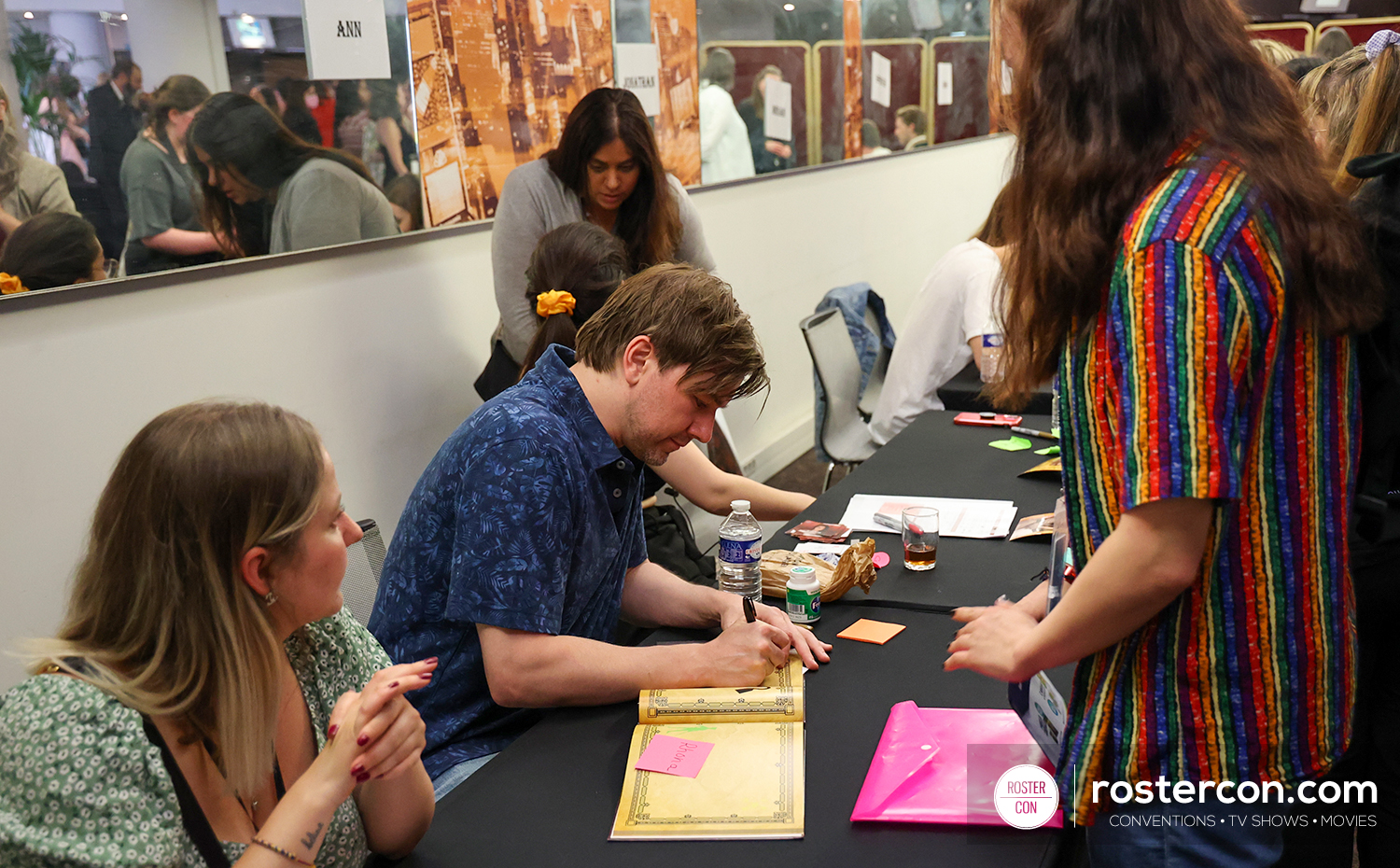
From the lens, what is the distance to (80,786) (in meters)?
0.92

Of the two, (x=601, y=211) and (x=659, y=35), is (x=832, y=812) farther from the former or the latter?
(x=659, y=35)

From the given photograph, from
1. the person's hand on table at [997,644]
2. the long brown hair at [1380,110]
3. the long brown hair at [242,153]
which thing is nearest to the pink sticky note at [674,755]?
the person's hand on table at [997,644]

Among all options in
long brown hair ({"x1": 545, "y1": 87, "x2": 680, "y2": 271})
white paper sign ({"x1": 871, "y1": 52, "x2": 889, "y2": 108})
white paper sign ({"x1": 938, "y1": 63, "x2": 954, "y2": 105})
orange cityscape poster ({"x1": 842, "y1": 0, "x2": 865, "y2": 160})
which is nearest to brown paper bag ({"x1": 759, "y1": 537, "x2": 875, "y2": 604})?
long brown hair ({"x1": 545, "y1": 87, "x2": 680, "y2": 271})

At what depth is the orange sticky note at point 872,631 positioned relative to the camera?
1604 millimetres

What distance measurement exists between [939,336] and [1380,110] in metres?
1.69

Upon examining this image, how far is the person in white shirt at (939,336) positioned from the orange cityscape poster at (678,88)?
3.70ft

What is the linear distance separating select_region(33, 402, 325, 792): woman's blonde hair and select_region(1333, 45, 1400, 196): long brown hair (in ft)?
5.17

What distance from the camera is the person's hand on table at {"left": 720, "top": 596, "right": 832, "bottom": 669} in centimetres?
152

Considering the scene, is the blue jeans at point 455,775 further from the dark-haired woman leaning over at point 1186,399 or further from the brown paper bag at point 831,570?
the dark-haired woman leaning over at point 1186,399

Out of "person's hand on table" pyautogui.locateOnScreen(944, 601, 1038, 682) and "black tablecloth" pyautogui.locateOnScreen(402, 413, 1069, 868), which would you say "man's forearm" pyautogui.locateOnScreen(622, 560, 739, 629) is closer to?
"black tablecloth" pyautogui.locateOnScreen(402, 413, 1069, 868)

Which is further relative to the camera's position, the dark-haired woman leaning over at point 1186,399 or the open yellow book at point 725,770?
the open yellow book at point 725,770

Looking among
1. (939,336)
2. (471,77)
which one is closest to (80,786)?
(471,77)

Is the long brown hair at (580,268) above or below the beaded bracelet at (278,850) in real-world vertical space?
above

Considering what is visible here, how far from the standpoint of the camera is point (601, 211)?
3041 millimetres
